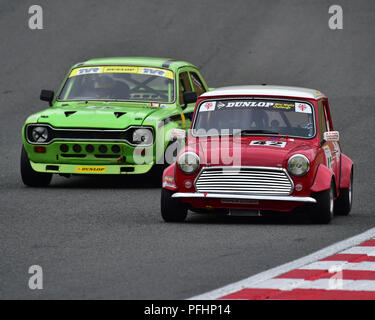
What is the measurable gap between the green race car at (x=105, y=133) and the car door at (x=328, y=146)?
8.73 ft

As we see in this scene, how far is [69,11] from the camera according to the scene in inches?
1268

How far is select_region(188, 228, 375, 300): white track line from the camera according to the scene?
286 inches

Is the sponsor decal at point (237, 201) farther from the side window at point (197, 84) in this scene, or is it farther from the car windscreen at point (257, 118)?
the side window at point (197, 84)

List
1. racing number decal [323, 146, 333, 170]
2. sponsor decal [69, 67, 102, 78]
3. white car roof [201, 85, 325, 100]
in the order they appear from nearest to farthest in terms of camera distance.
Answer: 1. racing number decal [323, 146, 333, 170]
2. white car roof [201, 85, 325, 100]
3. sponsor decal [69, 67, 102, 78]

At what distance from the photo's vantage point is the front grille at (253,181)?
1077 centimetres

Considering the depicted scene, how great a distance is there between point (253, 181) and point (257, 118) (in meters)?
1.20

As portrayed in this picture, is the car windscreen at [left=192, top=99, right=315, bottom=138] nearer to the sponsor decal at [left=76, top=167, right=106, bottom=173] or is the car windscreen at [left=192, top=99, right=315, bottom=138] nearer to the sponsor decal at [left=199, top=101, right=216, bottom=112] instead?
the sponsor decal at [left=199, top=101, right=216, bottom=112]

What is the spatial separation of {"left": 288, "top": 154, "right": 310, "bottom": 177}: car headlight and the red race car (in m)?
0.01

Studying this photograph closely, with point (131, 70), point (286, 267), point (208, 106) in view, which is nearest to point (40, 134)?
point (131, 70)

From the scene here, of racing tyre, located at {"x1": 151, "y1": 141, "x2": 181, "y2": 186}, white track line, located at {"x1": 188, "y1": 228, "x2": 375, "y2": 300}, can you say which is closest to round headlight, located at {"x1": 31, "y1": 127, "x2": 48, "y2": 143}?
racing tyre, located at {"x1": 151, "y1": 141, "x2": 181, "y2": 186}

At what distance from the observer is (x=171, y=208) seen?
1111cm

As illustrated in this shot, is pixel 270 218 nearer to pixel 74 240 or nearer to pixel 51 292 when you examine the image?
pixel 74 240

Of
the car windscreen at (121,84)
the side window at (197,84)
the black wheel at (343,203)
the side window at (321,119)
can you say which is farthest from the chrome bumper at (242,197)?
the side window at (197,84)
